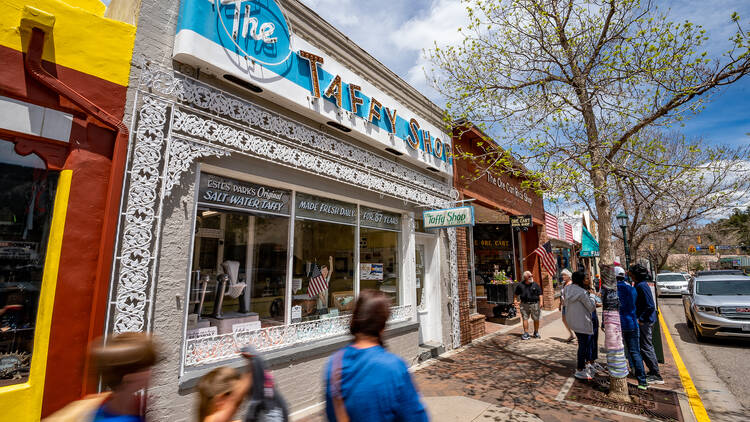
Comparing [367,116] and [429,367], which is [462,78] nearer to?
[367,116]

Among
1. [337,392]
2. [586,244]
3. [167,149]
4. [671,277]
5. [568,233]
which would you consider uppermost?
[568,233]

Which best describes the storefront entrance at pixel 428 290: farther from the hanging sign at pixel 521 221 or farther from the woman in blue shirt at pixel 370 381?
the woman in blue shirt at pixel 370 381

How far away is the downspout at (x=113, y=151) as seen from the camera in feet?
10.2

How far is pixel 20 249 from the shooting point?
10.2 ft

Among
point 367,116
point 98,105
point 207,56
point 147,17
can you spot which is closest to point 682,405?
point 367,116

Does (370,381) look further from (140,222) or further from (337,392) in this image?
(140,222)

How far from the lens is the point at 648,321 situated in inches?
241

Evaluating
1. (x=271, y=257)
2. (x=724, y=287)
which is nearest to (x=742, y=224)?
(x=724, y=287)

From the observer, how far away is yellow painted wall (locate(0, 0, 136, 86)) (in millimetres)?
3090

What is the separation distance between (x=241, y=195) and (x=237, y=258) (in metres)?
0.87

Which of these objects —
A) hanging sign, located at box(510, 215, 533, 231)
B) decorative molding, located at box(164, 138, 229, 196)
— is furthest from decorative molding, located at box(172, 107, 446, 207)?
hanging sign, located at box(510, 215, 533, 231)

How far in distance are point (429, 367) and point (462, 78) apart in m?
6.43

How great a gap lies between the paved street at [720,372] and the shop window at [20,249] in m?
7.90

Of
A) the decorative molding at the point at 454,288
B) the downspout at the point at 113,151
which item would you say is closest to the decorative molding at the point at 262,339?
the downspout at the point at 113,151
